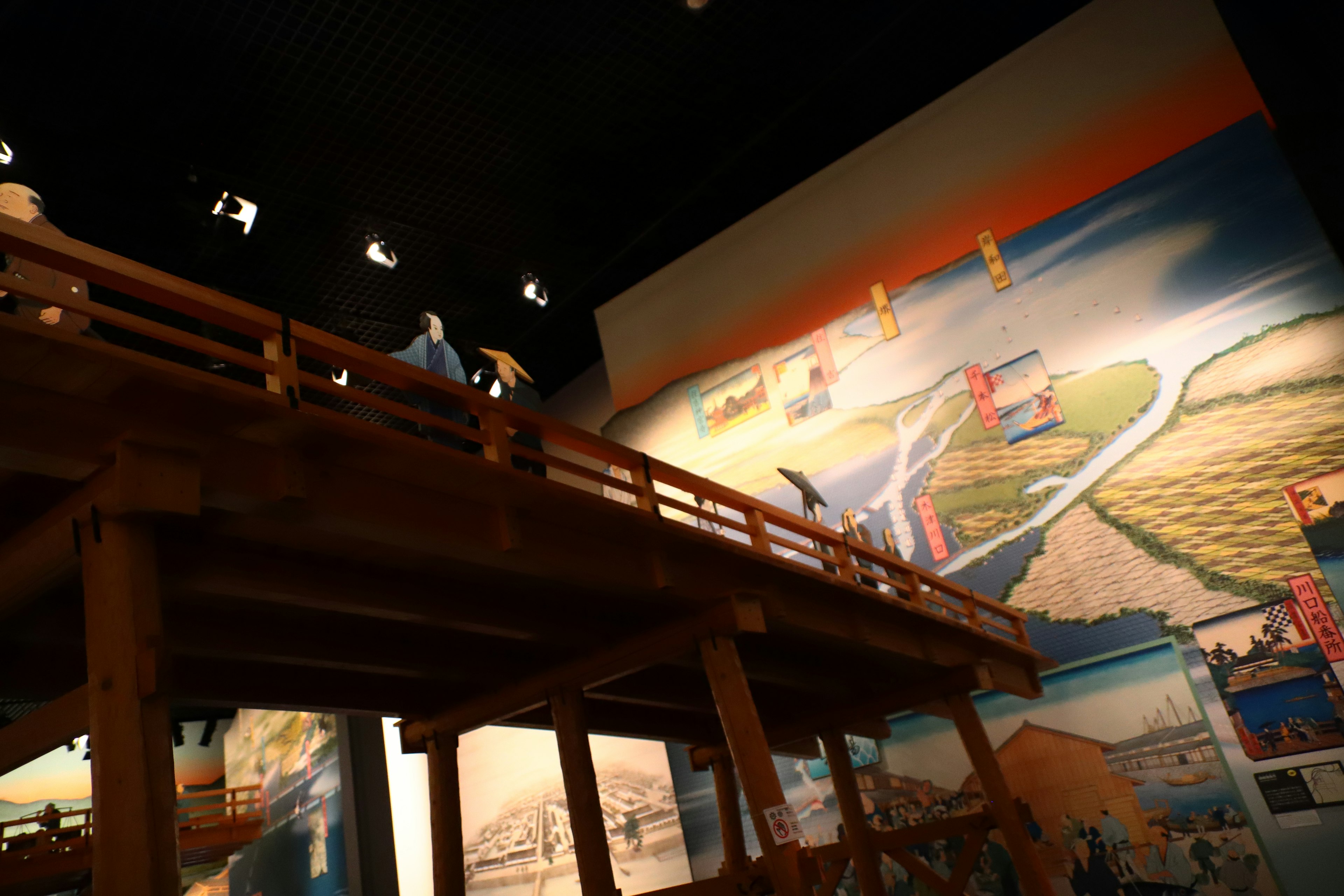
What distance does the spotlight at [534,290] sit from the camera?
398 inches

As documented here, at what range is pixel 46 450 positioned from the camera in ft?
10.2

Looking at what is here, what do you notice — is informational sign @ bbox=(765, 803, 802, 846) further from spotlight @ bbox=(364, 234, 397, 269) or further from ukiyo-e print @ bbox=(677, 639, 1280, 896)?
spotlight @ bbox=(364, 234, 397, 269)

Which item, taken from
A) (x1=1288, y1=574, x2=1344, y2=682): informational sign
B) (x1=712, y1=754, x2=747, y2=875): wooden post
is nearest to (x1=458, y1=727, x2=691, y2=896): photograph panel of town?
(x1=712, y1=754, x2=747, y2=875): wooden post

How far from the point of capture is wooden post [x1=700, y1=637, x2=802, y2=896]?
4.80 m

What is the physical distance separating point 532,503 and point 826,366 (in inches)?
A: 228

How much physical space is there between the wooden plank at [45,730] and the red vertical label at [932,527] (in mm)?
7101

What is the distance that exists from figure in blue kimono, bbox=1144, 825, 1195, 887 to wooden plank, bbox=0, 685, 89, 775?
7125mm

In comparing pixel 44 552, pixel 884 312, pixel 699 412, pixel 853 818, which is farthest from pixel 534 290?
pixel 44 552

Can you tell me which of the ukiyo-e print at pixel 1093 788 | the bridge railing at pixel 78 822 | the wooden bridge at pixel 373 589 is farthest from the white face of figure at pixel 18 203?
the ukiyo-e print at pixel 1093 788

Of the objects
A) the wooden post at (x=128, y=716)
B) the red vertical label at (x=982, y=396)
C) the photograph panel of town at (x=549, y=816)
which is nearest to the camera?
the wooden post at (x=128, y=716)

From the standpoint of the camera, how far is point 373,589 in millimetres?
4523

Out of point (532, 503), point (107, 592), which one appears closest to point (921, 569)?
point (532, 503)

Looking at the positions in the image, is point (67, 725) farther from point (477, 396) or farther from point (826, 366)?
point (826, 366)

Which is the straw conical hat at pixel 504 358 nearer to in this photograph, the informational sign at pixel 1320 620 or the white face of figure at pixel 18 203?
the white face of figure at pixel 18 203
